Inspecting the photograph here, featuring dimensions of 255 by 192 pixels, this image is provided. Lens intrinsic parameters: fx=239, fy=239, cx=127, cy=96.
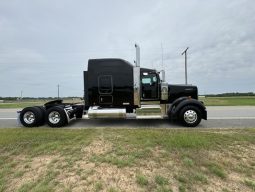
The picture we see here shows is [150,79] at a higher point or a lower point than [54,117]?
higher

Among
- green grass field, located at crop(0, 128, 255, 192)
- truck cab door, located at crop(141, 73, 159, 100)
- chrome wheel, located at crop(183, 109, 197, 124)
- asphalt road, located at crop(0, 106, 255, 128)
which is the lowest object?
green grass field, located at crop(0, 128, 255, 192)

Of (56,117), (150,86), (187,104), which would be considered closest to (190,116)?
(187,104)

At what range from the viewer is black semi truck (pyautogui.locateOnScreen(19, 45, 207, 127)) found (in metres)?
10.4

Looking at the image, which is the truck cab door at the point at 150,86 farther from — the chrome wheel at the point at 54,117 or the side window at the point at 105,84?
the chrome wheel at the point at 54,117

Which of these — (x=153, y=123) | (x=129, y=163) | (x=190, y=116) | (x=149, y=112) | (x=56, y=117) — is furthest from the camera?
(x=153, y=123)

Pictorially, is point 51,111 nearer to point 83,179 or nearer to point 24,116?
point 24,116

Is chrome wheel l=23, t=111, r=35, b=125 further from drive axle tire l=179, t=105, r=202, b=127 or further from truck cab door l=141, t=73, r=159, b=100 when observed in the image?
drive axle tire l=179, t=105, r=202, b=127

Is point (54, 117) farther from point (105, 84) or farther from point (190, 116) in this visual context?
point (190, 116)

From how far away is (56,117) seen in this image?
10336 mm

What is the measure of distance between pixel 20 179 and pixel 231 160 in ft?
14.7

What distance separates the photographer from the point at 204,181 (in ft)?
14.6

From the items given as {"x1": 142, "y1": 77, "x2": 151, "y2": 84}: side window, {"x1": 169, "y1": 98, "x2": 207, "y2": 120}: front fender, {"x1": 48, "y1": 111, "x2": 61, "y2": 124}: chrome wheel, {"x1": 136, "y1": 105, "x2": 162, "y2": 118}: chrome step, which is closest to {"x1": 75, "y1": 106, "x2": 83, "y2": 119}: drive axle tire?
{"x1": 48, "y1": 111, "x2": 61, "y2": 124}: chrome wheel

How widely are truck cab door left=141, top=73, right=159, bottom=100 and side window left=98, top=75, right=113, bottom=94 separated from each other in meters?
1.51

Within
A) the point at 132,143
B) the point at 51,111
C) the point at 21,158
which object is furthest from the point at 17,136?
the point at 132,143
